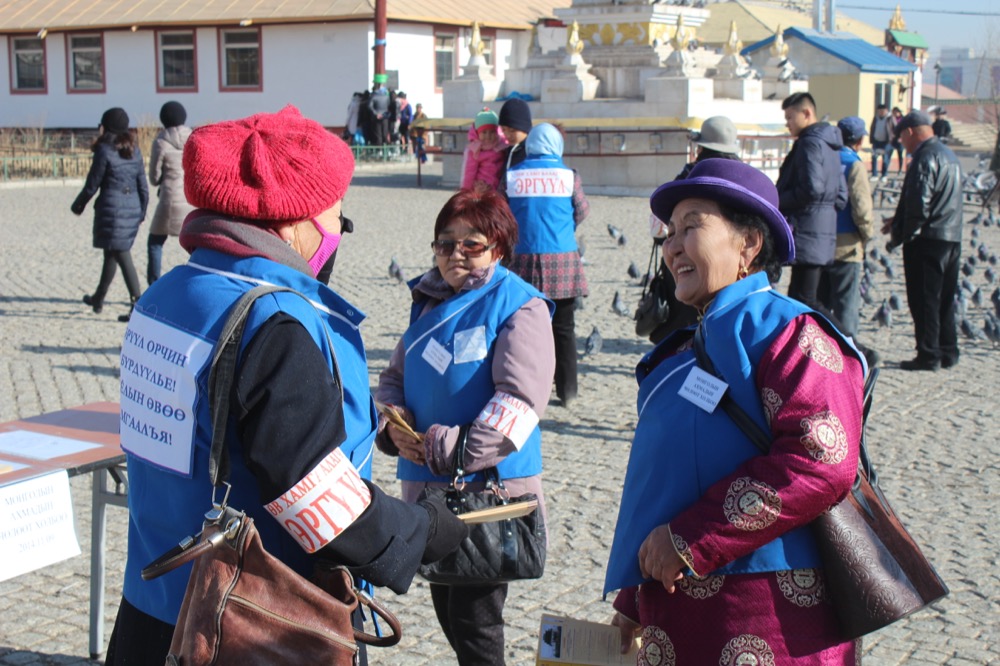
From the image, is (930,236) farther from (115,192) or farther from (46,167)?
(46,167)

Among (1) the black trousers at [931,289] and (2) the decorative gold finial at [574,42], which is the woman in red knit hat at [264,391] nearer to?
(1) the black trousers at [931,289]

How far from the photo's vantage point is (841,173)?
827 cm

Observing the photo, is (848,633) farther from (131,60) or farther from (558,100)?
(131,60)

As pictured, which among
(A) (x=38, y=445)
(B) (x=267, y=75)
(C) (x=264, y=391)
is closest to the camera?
(C) (x=264, y=391)

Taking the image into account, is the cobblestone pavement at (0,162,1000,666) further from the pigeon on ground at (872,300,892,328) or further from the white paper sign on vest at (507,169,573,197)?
the white paper sign on vest at (507,169,573,197)

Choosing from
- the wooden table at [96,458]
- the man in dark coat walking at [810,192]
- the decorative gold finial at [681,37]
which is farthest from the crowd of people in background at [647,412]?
the decorative gold finial at [681,37]

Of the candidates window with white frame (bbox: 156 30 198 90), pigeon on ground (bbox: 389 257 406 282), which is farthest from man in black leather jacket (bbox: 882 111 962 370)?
window with white frame (bbox: 156 30 198 90)

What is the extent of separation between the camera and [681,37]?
22.5m

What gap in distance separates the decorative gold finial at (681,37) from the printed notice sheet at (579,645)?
2045 cm

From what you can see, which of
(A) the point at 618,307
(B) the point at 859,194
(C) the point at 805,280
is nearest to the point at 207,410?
(C) the point at 805,280

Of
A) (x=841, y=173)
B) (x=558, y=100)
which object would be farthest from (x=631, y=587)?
(x=558, y=100)

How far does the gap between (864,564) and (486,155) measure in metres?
6.75

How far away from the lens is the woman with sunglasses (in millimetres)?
3576

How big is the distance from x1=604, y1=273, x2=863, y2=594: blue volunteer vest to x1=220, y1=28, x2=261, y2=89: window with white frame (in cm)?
3862
